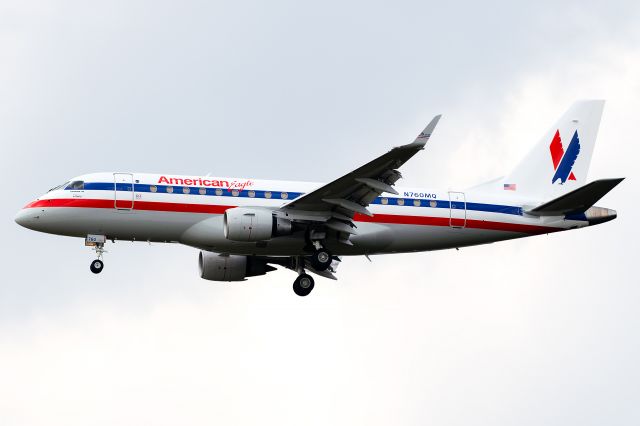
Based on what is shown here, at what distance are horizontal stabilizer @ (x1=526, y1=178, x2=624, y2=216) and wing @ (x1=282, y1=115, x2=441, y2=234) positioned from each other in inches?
275

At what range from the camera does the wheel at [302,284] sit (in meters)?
49.4

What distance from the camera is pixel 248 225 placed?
45031 mm

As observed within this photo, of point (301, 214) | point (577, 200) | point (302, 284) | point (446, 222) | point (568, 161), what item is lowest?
point (302, 284)

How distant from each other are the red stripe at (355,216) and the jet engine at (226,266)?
16.6 feet

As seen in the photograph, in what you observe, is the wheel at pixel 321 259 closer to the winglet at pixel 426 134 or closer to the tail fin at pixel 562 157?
the winglet at pixel 426 134

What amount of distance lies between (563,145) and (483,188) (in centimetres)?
448

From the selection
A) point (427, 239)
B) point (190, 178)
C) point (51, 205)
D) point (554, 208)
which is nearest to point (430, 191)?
point (427, 239)

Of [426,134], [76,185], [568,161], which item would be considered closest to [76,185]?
[76,185]

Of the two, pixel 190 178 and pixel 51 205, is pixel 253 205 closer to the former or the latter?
pixel 190 178

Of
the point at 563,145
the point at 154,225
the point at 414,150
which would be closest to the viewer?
the point at 414,150

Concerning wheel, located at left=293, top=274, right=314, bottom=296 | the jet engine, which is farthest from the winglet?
the jet engine

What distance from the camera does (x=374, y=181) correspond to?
44375mm

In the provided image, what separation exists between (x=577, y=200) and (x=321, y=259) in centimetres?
1016

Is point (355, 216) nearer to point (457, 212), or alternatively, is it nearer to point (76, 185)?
point (457, 212)
